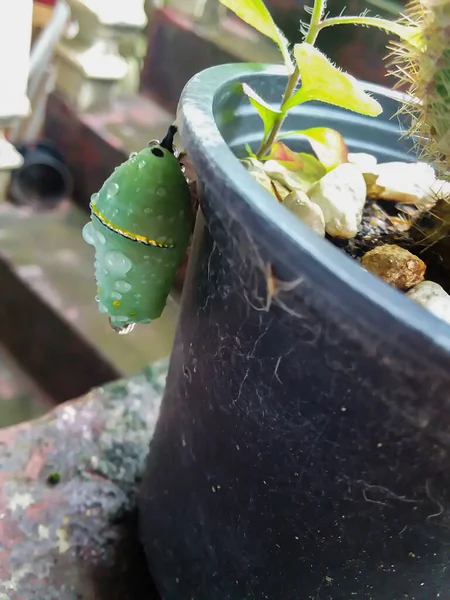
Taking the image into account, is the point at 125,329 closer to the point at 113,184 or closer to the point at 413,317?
the point at 113,184

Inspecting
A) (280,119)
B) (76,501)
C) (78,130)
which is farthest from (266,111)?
(78,130)

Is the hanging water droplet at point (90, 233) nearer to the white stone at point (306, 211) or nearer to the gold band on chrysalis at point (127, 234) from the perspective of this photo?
the gold band on chrysalis at point (127, 234)

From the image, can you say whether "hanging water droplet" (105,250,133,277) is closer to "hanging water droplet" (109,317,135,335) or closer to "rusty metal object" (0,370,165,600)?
"hanging water droplet" (109,317,135,335)

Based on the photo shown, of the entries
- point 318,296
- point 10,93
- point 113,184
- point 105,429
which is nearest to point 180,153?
point 113,184

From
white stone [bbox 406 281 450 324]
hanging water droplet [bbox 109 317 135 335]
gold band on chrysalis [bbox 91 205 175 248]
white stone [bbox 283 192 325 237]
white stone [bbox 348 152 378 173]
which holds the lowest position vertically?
hanging water droplet [bbox 109 317 135 335]

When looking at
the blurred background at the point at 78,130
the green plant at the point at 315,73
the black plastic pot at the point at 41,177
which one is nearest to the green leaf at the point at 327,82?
the green plant at the point at 315,73

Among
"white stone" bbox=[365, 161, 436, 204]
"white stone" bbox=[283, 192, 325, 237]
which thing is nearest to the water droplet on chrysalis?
"white stone" bbox=[283, 192, 325, 237]
